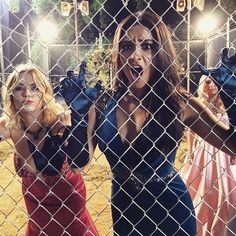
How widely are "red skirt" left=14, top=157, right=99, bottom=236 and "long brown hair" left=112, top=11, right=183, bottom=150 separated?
0.74 meters

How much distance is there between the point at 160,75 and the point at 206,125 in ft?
1.23

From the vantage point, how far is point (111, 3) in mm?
20984

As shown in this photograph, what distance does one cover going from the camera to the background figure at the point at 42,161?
2328mm

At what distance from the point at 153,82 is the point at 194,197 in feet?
4.99

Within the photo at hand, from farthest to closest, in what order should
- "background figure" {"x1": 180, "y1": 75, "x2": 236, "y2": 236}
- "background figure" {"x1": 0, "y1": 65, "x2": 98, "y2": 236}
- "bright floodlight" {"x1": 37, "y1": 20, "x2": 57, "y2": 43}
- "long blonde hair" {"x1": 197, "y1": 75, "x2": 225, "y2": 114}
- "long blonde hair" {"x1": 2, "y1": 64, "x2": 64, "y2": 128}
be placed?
"bright floodlight" {"x1": 37, "y1": 20, "x2": 57, "y2": 43}, "long blonde hair" {"x1": 197, "y1": 75, "x2": 225, "y2": 114}, "background figure" {"x1": 180, "y1": 75, "x2": 236, "y2": 236}, "long blonde hair" {"x1": 2, "y1": 64, "x2": 64, "y2": 128}, "background figure" {"x1": 0, "y1": 65, "x2": 98, "y2": 236}

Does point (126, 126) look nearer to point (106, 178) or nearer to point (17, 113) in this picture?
point (17, 113)

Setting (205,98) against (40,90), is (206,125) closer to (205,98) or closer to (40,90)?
(40,90)

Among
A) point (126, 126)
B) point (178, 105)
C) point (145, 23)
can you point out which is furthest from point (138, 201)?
point (145, 23)

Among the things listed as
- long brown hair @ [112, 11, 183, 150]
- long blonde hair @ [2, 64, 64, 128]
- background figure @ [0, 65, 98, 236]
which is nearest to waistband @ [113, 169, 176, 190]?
long brown hair @ [112, 11, 183, 150]

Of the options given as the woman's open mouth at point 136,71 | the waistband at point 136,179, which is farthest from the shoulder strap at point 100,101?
the waistband at point 136,179

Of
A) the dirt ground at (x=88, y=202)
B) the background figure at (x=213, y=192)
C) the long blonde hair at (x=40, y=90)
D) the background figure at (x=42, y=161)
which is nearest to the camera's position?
the background figure at (x=42, y=161)

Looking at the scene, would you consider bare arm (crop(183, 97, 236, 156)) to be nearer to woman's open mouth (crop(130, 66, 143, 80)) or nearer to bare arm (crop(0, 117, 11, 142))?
woman's open mouth (crop(130, 66, 143, 80))

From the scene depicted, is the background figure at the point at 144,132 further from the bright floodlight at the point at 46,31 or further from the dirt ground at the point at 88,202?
the bright floodlight at the point at 46,31

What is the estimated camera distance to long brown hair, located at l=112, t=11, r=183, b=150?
2.03 m
